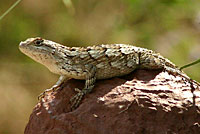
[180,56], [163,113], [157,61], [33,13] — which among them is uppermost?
[33,13]

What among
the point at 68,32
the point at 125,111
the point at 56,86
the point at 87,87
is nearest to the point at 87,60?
the point at 87,87

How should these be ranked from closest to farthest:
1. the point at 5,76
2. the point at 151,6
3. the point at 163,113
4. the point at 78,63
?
the point at 163,113
the point at 78,63
the point at 151,6
the point at 5,76

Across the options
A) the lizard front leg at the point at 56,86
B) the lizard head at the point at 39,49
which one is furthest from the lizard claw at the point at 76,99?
the lizard head at the point at 39,49

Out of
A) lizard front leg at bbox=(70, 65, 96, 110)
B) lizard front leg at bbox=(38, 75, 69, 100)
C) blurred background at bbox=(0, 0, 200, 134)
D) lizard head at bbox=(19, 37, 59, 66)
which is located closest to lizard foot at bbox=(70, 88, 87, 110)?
lizard front leg at bbox=(70, 65, 96, 110)

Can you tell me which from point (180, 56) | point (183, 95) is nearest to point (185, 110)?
point (183, 95)

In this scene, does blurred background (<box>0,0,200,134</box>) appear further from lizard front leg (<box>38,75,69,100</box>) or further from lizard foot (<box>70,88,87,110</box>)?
lizard foot (<box>70,88,87,110</box>)

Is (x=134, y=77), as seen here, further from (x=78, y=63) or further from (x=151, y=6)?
(x=151, y=6)

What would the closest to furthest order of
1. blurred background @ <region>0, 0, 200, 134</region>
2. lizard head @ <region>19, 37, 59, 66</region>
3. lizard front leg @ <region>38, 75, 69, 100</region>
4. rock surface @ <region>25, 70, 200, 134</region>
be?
rock surface @ <region>25, 70, 200, 134</region>, lizard head @ <region>19, 37, 59, 66</region>, lizard front leg @ <region>38, 75, 69, 100</region>, blurred background @ <region>0, 0, 200, 134</region>
